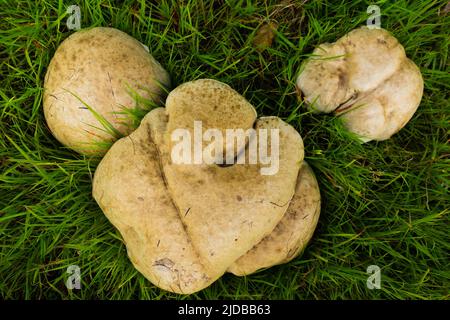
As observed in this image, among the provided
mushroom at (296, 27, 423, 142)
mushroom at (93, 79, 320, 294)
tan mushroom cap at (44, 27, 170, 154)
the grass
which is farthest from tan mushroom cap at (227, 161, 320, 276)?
Answer: tan mushroom cap at (44, 27, 170, 154)

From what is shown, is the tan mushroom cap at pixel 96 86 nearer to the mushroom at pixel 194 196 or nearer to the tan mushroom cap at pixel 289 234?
the mushroom at pixel 194 196

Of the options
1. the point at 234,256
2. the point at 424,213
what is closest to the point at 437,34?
the point at 424,213

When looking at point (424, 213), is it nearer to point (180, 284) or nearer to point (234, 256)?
point (234, 256)

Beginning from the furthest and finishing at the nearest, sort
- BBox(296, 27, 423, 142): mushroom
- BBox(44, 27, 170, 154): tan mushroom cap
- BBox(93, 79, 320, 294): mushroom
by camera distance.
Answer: BBox(296, 27, 423, 142): mushroom < BBox(44, 27, 170, 154): tan mushroom cap < BBox(93, 79, 320, 294): mushroom

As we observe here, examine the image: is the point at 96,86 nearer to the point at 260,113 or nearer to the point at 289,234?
the point at 260,113

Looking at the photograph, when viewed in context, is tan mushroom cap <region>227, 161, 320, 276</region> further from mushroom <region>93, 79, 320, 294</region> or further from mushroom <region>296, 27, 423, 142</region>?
mushroom <region>296, 27, 423, 142</region>
